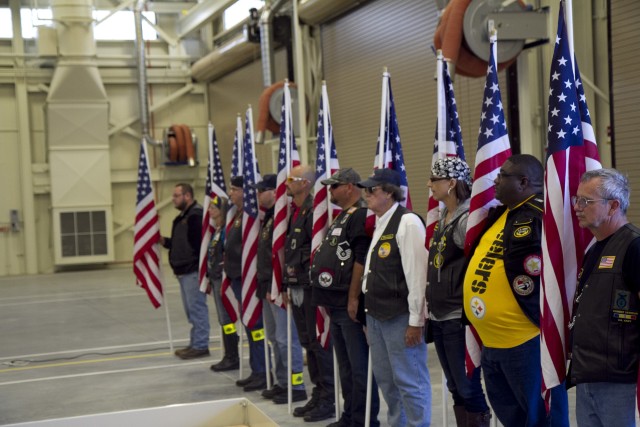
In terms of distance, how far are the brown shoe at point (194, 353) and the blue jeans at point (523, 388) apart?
6.23 meters

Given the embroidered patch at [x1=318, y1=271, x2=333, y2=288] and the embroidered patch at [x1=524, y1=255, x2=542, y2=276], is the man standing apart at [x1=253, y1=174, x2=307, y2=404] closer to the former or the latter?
the embroidered patch at [x1=318, y1=271, x2=333, y2=288]

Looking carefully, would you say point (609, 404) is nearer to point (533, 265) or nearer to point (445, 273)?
point (533, 265)

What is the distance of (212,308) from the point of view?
575 inches

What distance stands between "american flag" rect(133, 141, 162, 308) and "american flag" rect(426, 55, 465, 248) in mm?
5889

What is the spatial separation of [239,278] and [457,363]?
407 cm

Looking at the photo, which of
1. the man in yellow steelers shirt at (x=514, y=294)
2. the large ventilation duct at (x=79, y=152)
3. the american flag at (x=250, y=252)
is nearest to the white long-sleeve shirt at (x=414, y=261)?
the man in yellow steelers shirt at (x=514, y=294)

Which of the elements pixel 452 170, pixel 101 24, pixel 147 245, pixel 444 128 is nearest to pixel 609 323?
pixel 452 170

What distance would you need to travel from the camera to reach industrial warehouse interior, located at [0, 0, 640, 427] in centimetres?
882

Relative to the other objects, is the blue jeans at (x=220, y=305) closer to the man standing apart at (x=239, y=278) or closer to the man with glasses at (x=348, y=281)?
the man standing apart at (x=239, y=278)

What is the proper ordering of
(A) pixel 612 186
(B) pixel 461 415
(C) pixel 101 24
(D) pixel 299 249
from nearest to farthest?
(A) pixel 612 186, (B) pixel 461 415, (D) pixel 299 249, (C) pixel 101 24

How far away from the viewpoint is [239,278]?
8617 mm

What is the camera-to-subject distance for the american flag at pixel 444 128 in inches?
212

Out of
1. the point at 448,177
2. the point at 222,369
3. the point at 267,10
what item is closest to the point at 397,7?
the point at 267,10

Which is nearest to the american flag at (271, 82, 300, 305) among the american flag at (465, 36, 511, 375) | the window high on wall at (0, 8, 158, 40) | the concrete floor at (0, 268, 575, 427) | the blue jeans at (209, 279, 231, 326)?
the concrete floor at (0, 268, 575, 427)
